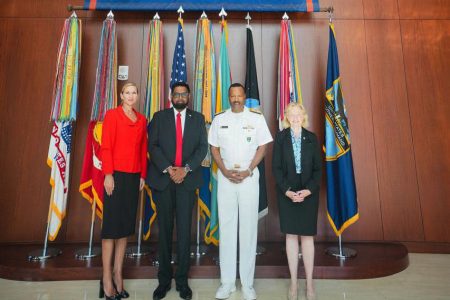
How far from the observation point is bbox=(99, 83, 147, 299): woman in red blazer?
2.06m

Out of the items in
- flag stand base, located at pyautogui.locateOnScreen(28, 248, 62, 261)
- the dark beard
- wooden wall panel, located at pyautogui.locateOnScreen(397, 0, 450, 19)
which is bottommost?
flag stand base, located at pyautogui.locateOnScreen(28, 248, 62, 261)

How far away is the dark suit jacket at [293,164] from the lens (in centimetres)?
216

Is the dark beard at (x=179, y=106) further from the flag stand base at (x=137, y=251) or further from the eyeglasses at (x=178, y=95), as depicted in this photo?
the flag stand base at (x=137, y=251)

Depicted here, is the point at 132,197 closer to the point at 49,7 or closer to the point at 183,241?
the point at 183,241

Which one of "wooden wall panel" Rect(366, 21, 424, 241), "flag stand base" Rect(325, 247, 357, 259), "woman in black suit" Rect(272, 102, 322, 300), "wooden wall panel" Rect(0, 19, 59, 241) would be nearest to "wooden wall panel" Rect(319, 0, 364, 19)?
"wooden wall panel" Rect(366, 21, 424, 241)

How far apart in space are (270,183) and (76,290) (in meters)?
2.32

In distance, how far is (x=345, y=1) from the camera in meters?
3.72

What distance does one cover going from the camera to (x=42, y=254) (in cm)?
283

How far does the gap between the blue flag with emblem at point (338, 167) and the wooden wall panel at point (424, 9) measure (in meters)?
1.77

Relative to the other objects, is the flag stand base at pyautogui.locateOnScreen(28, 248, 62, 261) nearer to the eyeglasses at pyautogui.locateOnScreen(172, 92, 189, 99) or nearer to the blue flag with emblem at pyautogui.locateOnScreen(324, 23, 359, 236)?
the eyeglasses at pyautogui.locateOnScreen(172, 92, 189, 99)

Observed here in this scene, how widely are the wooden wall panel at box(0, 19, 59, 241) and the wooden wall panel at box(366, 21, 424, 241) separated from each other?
169 inches

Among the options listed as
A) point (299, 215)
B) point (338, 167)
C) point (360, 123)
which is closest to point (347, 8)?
point (360, 123)

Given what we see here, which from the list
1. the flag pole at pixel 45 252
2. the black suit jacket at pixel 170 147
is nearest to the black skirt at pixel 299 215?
the black suit jacket at pixel 170 147

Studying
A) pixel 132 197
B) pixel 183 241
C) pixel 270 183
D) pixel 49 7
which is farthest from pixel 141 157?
pixel 49 7
